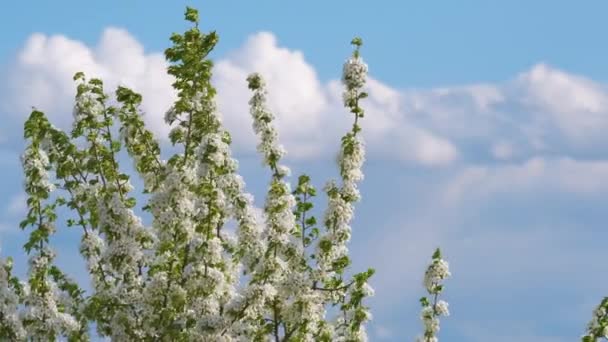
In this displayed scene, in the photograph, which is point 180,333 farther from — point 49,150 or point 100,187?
point 49,150

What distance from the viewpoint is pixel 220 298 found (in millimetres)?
16578

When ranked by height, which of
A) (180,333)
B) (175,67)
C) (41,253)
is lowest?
(180,333)

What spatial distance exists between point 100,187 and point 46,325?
2.44 m

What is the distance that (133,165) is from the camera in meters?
17.5

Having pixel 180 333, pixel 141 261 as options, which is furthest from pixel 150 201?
pixel 180 333

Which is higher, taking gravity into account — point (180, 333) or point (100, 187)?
point (100, 187)

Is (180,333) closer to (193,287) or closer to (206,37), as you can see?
(193,287)

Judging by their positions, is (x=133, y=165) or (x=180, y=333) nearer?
(x=180, y=333)

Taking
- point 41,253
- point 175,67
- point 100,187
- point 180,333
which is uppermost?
point 175,67

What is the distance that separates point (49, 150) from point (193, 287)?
3.68 metres

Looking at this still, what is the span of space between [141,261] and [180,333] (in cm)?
148

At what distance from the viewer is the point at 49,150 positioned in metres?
17.1

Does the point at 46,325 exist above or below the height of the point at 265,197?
below

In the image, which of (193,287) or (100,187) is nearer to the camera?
(193,287)
